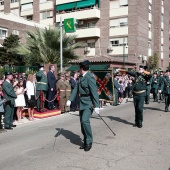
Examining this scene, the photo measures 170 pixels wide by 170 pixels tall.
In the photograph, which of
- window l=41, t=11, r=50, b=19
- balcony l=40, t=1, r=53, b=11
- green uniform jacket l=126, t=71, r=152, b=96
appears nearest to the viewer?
green uniform jacket l=126, t=71, r=152, b=96

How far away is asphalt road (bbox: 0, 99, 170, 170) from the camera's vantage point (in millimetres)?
5016

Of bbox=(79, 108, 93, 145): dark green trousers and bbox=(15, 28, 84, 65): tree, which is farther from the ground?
bbox=(15, 28, 84, 65): tree

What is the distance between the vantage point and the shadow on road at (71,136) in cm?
667

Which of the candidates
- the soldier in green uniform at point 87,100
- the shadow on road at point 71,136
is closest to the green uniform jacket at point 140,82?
the shadow on road at point 71,136

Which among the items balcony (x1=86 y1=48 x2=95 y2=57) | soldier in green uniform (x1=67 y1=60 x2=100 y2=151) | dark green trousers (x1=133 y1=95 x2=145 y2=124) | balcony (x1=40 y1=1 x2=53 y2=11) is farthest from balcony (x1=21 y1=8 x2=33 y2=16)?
soldier in green uniform (x1=67 y1=60 x2=100 y2=151)

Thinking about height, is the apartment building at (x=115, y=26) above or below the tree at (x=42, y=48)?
above

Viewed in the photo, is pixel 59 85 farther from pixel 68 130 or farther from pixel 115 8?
pixel 115 8

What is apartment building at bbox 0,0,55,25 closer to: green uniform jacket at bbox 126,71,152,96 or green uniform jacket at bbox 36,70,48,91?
green uniform jacket at bbox 36,70,48,91

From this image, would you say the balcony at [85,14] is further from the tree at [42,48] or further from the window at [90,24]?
the tree at [42,48]

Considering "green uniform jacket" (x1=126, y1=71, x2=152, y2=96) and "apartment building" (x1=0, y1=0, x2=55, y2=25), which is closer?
"green uniform jacket" (x1=126, y1=71, x2=152, y2=96)

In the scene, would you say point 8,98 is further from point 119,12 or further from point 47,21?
point 47,21

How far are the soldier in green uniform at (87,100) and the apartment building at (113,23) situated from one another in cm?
2685

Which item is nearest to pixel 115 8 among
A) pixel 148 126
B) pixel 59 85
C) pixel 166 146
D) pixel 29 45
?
pixel 29 45

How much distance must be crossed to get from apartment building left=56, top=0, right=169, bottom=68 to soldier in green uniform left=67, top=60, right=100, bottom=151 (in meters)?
27.9
